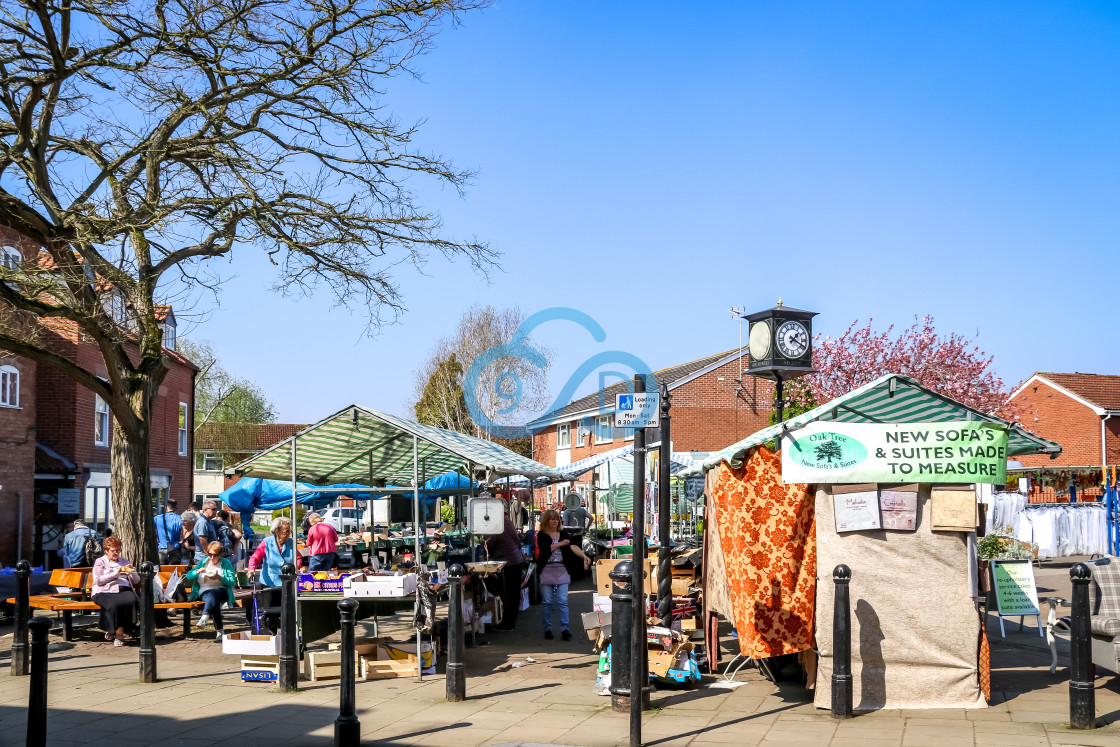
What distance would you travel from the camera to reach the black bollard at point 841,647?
775 centimetres

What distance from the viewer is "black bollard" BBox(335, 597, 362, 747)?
714cm

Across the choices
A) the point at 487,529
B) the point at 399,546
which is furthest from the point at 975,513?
the point at 399,546

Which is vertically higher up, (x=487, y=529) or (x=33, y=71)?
(x=33, y=71)

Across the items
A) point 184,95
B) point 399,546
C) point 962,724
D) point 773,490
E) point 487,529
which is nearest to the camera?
point 962,724

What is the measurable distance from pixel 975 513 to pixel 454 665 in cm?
454

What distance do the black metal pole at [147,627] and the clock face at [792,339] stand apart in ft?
22.5

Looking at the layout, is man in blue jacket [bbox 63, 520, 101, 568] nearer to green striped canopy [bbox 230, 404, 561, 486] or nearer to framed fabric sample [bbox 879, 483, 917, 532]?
green striped canopy [bbox 230, 404, 561, 486]

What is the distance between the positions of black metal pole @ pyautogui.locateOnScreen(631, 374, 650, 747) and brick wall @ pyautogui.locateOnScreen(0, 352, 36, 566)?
67.0 feet

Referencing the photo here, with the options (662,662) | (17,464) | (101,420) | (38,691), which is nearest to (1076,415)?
(101,420)

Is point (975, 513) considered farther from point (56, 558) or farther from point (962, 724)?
point (56, 558)

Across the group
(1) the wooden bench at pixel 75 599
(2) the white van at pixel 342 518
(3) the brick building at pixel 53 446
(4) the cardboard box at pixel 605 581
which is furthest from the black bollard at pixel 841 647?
(2) the white van at pixel 342 518

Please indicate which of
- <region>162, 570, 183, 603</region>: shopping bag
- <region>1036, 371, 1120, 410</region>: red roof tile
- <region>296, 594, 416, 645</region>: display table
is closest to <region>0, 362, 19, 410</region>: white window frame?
<region>162, 570, 183, 603</region>: shopping bag

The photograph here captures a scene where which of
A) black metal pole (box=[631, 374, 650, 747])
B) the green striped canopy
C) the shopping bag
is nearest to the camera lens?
black metal pole (box=[631, 374, 650, 747])

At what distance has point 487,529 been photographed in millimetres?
12047
